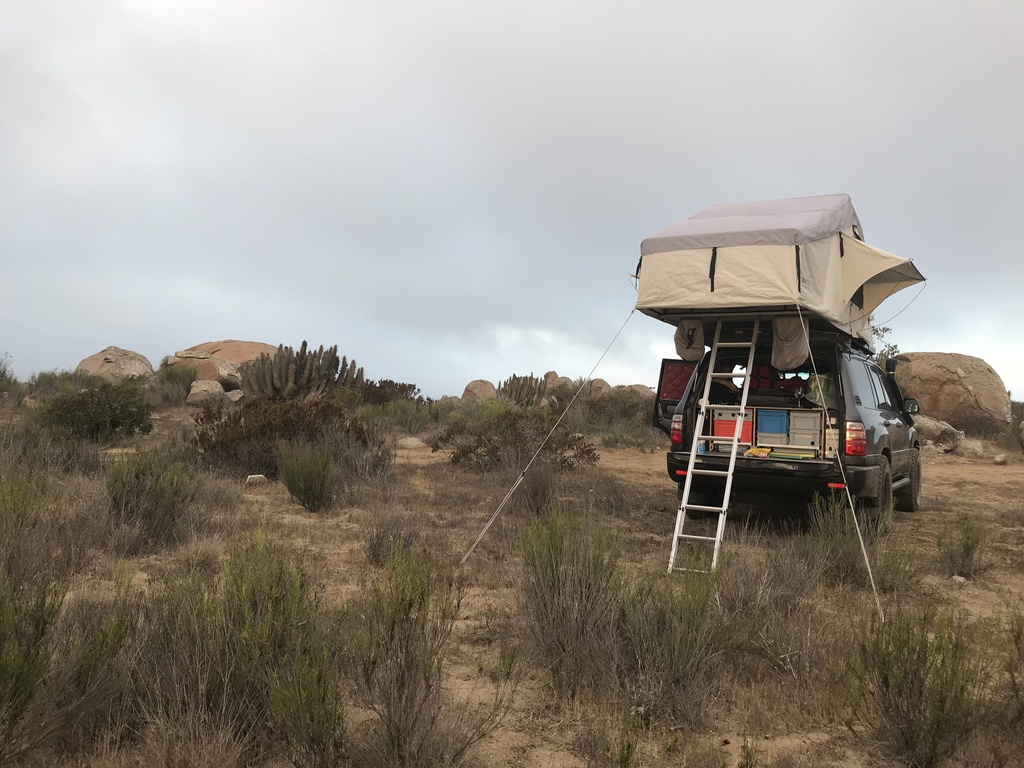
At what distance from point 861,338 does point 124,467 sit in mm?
7481

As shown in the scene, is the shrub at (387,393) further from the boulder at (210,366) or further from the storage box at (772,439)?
the storage box at (772,439)

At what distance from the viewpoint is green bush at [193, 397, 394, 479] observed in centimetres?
1012

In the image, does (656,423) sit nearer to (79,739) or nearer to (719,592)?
(719,592)

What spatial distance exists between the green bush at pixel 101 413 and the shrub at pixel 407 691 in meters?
11.2

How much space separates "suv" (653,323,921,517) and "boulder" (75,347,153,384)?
23.6m

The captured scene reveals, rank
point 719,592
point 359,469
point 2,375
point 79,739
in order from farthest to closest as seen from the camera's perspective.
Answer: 1. point 2,375
2. point 359,469
3. point 719,592
4. point 79,739

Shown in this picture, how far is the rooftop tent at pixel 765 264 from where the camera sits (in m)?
6.50

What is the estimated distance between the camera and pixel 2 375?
72.9 ft

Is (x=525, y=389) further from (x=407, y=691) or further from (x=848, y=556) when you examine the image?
(x=407, y=691)

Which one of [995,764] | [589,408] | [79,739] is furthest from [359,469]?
[589,408]

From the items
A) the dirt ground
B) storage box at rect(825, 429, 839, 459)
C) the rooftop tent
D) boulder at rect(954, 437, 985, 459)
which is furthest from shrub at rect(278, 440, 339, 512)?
boulder at rect(954, 437, 985, 459)

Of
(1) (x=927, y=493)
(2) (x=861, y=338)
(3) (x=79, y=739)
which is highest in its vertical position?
(2) (x=861, y=338)

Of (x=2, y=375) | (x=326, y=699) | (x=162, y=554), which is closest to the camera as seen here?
(x=326, y=699)

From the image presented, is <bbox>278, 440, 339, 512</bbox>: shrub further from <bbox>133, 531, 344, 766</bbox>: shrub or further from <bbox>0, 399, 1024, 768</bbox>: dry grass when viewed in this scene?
<bbox>133, 531, 344, 766</bbox>: shrub
